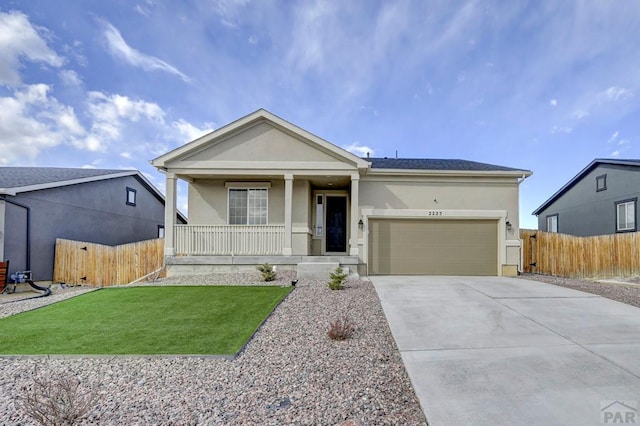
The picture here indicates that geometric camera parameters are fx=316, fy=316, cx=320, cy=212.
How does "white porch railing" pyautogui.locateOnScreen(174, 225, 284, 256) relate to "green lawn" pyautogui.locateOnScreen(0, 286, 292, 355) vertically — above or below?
above

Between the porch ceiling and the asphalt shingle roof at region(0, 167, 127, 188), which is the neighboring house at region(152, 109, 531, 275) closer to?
the porch ceiling

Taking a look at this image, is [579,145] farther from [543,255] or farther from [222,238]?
[222,238]

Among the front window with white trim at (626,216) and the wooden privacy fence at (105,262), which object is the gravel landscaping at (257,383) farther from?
the front window with white trim at (626,216)

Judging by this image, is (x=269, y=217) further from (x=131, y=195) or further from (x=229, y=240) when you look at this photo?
(x=131, y=195)

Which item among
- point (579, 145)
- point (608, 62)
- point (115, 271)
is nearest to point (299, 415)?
point (115, 271)

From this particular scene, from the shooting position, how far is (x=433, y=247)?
1125 cm

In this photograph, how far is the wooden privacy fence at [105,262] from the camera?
12.1 meters

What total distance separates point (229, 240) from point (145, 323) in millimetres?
5830

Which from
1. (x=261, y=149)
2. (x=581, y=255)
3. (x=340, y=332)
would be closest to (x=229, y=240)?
(x=261, y=149)

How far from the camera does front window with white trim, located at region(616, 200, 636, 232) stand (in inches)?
577

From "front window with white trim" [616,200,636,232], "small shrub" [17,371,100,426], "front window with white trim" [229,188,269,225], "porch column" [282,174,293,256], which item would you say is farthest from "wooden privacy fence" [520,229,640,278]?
"small shrub" [17,371,100,426]

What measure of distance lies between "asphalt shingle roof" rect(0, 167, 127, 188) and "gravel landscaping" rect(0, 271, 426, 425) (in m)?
11.3

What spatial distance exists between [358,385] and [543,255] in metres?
Result: 12.7

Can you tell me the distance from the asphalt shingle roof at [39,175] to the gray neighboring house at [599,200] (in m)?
25.2
